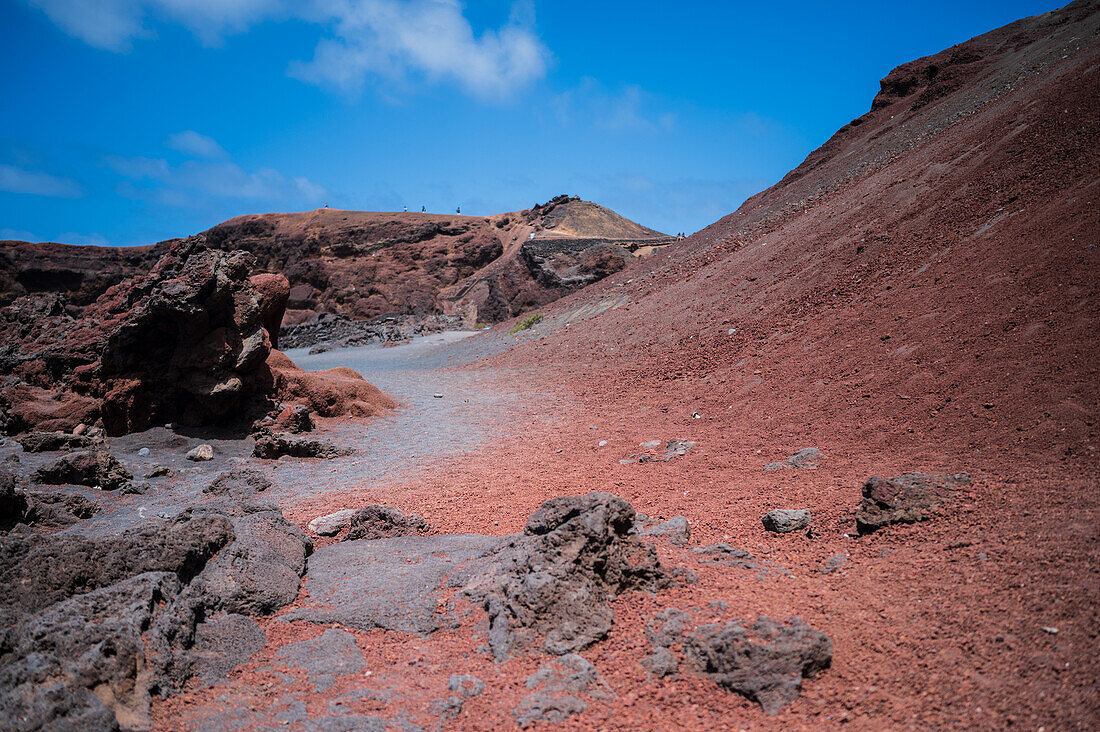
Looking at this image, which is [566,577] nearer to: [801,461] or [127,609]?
[127,609]

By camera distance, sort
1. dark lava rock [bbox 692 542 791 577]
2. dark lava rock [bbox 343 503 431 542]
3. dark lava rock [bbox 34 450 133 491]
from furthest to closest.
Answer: dark lava rock [bbox 34 450 133 491]
dark lava rock [bbox 343 503 431 542]
dark lava rock [bbox 692 542 791 577]

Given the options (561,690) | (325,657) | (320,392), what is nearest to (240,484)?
(320,392)

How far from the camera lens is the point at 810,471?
218 inches

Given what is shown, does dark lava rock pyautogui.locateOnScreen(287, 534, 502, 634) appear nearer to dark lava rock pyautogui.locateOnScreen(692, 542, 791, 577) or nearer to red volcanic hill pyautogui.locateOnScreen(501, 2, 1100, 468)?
dark lava rock pyautogui.locateOnScreen(692, 542, 791, 577)

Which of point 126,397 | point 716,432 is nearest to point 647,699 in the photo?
point 716,432

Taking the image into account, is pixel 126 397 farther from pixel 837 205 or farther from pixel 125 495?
pixel 837 205

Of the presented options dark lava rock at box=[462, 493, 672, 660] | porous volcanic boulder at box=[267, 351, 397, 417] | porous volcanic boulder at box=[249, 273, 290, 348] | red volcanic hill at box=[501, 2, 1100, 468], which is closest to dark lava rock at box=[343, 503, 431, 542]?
dark lava rock at box=[462, 493, 672, 660]

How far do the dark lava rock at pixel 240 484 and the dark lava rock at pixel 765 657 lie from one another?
563 centimetres

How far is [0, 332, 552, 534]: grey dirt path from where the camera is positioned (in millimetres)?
6664

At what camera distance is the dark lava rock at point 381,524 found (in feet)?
16.6

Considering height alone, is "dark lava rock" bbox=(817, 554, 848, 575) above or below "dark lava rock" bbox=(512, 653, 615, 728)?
above

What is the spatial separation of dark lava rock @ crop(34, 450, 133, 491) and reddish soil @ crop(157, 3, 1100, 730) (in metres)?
2.57

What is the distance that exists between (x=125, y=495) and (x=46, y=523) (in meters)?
1.24

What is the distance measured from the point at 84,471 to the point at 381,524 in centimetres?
422
